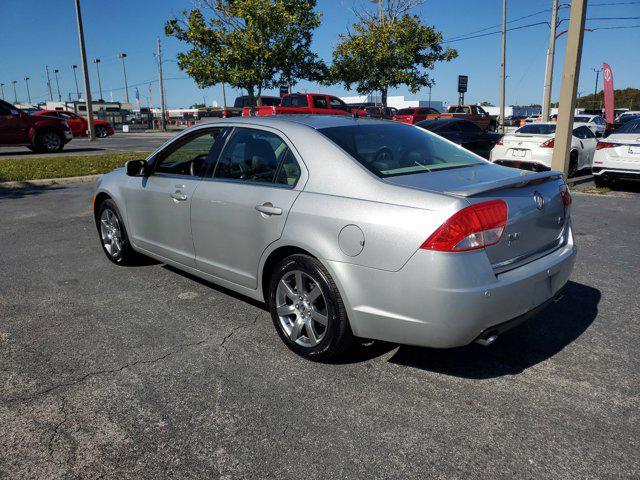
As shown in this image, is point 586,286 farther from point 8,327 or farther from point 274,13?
point 274,13

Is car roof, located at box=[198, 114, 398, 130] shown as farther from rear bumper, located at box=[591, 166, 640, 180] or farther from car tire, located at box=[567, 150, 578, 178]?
car tire, located at box=[567, 150, 578, 178]

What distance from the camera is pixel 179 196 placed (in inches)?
165

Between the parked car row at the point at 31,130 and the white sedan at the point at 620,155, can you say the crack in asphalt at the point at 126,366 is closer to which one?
the white sedan at the point at 620,155

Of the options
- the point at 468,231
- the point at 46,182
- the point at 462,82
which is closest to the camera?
the point at 468,231

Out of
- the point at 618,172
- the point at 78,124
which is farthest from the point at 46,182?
→ the point at 78,124

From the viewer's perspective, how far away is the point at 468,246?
2648mm

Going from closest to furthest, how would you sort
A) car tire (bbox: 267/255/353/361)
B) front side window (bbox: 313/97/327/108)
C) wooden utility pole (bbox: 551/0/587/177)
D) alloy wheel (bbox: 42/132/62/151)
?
car tire (bbox: 267/255/353/361), wooden utility pole (bbox: 551/0/587/177), alloy wheel (bbox: 42/132/62/151), front side window (bbox: 313/97/327/108)

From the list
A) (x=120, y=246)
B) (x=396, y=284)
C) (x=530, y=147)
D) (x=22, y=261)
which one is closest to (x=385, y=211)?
(x=396, y=284)

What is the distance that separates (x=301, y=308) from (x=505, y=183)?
1.44 metres

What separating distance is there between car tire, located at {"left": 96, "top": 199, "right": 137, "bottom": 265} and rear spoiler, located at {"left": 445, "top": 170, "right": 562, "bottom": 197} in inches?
141

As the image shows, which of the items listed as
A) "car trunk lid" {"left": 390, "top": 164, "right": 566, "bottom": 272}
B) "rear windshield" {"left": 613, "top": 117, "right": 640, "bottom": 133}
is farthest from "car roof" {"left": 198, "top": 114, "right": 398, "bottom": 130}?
"rear windshield" {"left": 613, "top": 117, "right": 640, "bottom": 133}

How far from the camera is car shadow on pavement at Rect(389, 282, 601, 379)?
323 cm

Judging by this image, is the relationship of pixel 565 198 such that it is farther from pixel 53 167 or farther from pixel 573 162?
pixel 53 167

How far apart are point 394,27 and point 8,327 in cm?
2660
